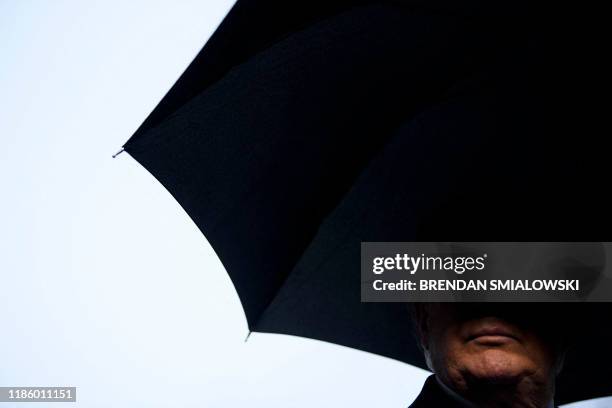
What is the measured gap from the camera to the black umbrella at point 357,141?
2303mm

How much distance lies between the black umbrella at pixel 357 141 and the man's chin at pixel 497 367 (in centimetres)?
35

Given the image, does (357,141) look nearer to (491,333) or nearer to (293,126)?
(293,126)

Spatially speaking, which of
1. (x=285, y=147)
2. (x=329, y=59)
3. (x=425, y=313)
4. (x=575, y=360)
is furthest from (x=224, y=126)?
(x=575, y=360)

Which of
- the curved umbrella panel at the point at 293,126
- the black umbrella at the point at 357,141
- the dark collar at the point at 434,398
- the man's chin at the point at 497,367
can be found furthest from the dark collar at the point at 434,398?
the curved umbrella panel at the point at 293,126

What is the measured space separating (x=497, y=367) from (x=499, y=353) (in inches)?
1.5

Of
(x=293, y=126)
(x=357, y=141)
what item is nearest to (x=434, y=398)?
(x=357, y=141)

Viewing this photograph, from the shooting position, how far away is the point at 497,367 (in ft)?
6.41

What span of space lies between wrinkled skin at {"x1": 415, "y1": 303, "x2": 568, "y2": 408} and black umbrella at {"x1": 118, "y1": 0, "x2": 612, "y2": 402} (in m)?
0.23

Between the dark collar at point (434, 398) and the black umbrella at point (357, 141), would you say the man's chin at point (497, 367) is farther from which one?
the black umbrella at point (357, 141)

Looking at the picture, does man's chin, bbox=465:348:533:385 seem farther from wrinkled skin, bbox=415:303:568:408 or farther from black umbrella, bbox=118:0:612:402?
black umbrella, bbox=118:0:612:402

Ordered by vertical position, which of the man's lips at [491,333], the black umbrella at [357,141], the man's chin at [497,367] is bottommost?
the man's chin at [497,367]

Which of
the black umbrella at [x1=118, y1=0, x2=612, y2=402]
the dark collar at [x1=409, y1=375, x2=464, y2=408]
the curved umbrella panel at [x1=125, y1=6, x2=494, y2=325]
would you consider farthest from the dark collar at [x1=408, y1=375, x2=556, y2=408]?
the curved umbrella panel at [x1=125, y1=6, x2=494, y2=325]

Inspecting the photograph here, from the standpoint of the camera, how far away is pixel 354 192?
8.58 ft

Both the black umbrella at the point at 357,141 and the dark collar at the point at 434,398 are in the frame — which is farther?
the black umbrella at the point at 357,141
